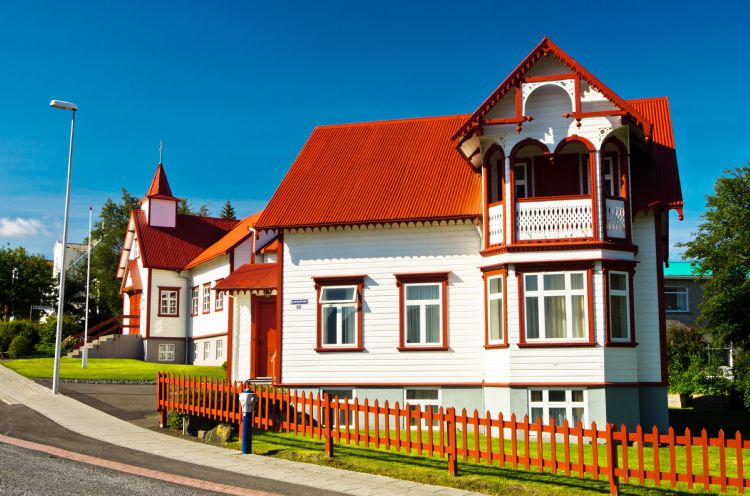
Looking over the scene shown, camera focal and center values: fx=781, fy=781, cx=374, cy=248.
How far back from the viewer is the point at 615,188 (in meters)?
20.2

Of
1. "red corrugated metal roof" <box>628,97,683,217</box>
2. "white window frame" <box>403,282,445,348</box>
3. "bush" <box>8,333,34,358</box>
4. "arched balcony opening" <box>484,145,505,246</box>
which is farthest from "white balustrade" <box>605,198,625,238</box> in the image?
"bush" <box>8,333,34,358</box>

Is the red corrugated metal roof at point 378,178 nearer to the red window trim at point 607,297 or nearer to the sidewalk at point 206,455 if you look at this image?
the red window trim at point 607,297

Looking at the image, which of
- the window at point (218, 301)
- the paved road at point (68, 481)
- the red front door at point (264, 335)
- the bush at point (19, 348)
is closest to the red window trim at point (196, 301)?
the window at point (218, 301)

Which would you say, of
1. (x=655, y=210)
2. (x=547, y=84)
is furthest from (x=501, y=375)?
(x=547, y=84)

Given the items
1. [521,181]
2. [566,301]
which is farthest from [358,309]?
[566,301]

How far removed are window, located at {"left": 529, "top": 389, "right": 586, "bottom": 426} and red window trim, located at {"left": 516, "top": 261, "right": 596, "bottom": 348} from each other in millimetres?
1147

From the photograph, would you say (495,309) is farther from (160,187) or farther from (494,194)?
(160,187)

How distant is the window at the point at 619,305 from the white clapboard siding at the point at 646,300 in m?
0.62

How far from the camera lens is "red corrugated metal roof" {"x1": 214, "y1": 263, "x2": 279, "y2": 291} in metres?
26.8

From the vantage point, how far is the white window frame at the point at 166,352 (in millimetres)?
43250

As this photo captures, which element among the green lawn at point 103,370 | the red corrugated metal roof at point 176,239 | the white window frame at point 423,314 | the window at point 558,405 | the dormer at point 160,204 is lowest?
the window at point 558,405

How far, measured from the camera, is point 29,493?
11.0 meters

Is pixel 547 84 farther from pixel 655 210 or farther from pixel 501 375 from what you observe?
pixel 501 375

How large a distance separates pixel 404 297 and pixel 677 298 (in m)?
29.7
